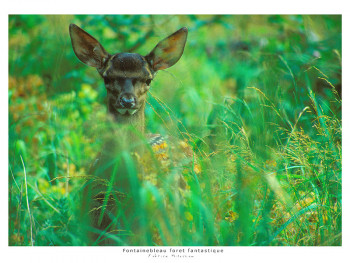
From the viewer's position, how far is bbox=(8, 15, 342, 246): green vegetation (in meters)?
3.33

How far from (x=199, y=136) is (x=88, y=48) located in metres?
1.15

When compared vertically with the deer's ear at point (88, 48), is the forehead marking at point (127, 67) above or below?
below

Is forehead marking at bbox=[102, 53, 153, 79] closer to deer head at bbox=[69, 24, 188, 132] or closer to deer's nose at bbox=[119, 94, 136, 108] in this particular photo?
deer head at bbox=[69, 24, 188, 132]

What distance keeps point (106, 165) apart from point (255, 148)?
3.81ft

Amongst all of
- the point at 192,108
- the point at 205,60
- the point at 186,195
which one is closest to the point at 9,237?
the point at 186,195

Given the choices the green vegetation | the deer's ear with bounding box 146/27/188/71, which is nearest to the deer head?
the deer's ear with bounding box 146/27/188/71

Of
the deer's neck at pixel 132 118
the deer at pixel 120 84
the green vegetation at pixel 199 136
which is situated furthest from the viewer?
the deer's neck at pixel 132 118

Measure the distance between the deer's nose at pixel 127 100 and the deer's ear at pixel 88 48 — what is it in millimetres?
442

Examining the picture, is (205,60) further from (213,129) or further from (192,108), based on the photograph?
(213,129)

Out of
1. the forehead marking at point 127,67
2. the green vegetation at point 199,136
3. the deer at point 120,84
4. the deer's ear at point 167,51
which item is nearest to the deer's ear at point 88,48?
the deer at point 120,84

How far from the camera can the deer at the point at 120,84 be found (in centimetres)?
362

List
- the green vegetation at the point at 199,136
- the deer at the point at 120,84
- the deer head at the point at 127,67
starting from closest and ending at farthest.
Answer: the green vegetation at the point at 199,136
the deer at the point at 120,84
the deer head at the point at 127,67

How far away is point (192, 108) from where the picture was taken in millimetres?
5441

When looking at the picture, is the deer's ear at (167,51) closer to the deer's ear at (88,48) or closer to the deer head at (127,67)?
the deer head at (127,67)
